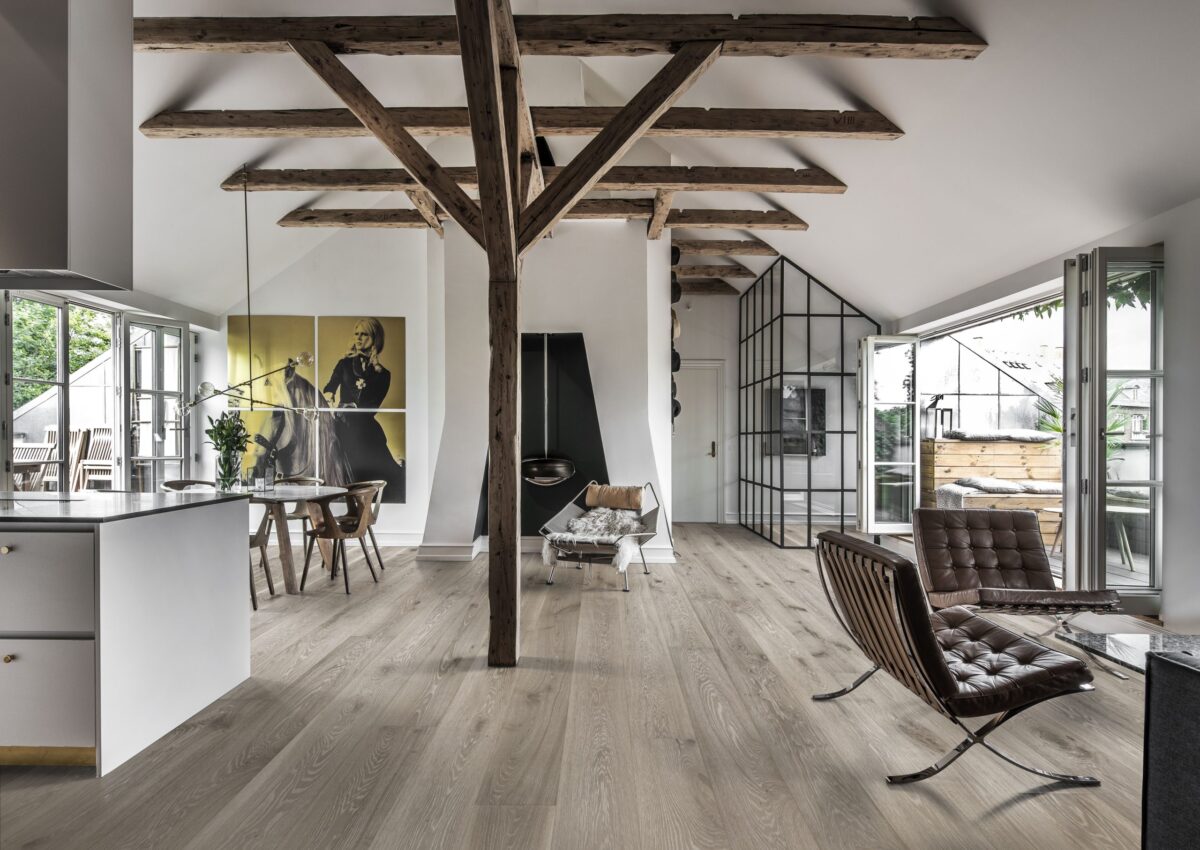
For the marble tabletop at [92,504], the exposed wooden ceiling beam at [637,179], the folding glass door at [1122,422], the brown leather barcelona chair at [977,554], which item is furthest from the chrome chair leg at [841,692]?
the exposed wooden ceiling beam at [637,179]

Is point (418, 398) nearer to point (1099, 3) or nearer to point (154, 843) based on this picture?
point (154, 843)

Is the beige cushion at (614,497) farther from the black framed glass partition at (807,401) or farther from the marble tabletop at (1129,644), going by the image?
the marble tabletop at (1129,644)

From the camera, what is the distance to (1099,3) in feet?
9.49

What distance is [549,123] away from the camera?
4.64 meters

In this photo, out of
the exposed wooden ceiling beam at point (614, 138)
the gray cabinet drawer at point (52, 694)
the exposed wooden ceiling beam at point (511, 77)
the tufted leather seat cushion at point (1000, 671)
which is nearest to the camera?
the tufted leather seat cushion at point (1000, 671)

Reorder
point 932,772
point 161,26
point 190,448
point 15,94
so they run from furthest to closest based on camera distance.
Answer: point 190,448
point 161,26
point 15,94
point 932,772

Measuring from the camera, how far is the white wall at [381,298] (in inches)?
283

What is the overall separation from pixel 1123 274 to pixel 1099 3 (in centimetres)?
154

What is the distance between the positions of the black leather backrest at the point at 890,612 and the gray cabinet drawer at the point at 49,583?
9.22 feet

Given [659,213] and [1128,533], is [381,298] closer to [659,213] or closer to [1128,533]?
[659,213]

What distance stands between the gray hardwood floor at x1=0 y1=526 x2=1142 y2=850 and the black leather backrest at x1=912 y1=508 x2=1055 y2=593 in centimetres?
68

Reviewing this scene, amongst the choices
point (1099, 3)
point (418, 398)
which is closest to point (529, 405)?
point (418, 398)

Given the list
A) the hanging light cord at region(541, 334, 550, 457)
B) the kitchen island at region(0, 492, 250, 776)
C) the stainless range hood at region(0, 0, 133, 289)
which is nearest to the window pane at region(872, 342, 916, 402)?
the hanging light cord at region(541, 334, 550, 457)

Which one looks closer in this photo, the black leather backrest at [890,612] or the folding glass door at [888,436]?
the black leather backrest at [890,612]
